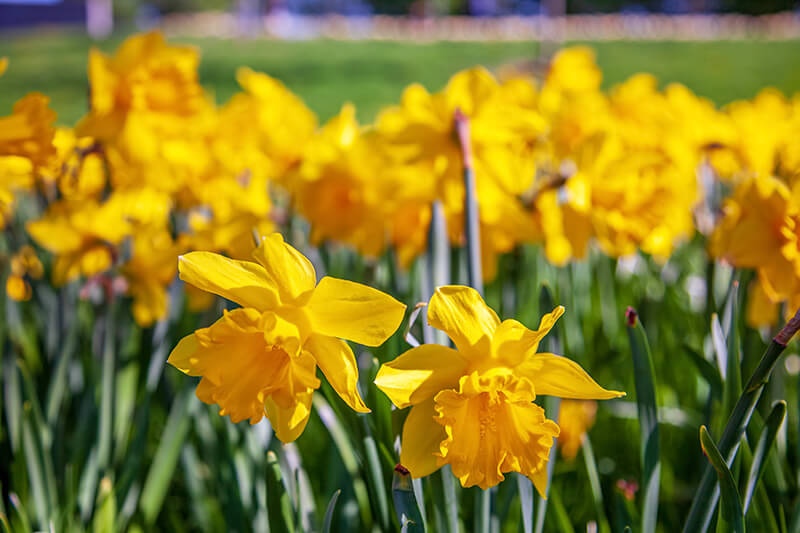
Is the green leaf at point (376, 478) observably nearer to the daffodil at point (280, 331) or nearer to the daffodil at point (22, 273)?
the daffodil at point (280, 331)

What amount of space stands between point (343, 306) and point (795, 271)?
682 millimetres

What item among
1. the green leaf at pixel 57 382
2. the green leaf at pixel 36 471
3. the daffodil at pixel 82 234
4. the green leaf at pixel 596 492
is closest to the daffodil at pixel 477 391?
the green leaf at pixel 596 492

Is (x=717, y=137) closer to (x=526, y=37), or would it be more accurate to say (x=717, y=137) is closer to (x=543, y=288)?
(x=543, y=288)

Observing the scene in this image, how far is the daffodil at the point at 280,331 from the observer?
2.40 feet

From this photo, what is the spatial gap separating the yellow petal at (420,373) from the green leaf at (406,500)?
0.29 ft

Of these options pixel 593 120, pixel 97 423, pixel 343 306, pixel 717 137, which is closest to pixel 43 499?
pixel 97 423

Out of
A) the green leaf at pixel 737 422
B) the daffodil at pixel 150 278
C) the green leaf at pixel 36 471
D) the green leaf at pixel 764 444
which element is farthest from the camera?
→ the daffodil at pixel 150 278

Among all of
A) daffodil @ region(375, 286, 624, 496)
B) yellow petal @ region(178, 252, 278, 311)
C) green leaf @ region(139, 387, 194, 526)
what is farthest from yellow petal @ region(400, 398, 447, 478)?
green leaf @ region(139, 387, 194, 526)

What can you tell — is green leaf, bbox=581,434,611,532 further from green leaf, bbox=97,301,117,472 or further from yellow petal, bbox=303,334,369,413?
green leaf, bbox=97,301,117,472

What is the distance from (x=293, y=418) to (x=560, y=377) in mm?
315

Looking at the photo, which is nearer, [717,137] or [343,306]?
[343,306]

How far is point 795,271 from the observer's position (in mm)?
951

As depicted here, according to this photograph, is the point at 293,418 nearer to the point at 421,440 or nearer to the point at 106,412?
the point at 421,440

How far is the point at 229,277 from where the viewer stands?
0.74 meters
